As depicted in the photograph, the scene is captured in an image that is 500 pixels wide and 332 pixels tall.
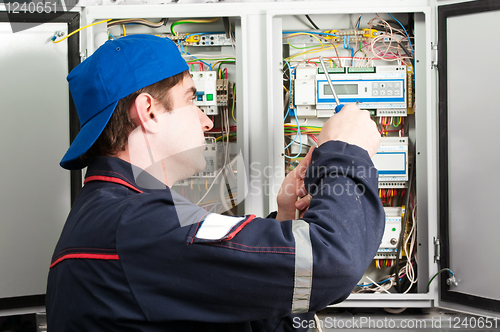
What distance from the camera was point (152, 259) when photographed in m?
0.55

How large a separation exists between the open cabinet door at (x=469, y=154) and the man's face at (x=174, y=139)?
103 centimetres

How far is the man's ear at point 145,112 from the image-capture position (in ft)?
2.54

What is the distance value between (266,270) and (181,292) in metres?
0.15

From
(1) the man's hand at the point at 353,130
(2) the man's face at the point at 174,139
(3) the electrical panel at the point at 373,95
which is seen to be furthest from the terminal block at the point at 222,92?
(1) the man's hand at the point at 353,130

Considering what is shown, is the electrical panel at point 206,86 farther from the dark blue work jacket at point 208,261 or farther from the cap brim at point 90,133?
the dark blue work jacket at point 208,261

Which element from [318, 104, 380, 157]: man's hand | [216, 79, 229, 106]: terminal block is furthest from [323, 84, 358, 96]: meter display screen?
[318, 104, 380, 157]: man's hand

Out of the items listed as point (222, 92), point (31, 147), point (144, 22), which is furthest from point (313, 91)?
point (31, 147)

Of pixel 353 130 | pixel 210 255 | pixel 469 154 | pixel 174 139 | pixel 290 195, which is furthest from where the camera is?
pixel 469 154

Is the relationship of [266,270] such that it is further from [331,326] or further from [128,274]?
[331,326]

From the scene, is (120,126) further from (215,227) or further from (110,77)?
(215,227)

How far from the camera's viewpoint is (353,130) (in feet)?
2.25

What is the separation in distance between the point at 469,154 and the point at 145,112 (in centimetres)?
122

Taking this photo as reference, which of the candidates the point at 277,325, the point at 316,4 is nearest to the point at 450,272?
the point at 277,325

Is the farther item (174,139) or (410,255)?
(410,255)
